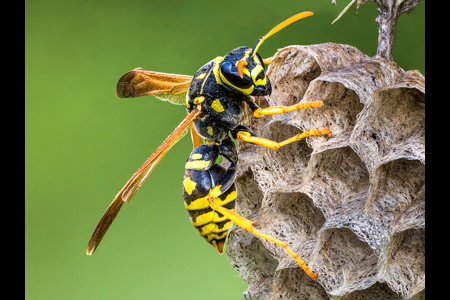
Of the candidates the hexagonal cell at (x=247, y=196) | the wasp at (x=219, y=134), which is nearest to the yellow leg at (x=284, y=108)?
the wasp at (x=219, y=134)

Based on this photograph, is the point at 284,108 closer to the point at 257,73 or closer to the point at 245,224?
the point at 257,73

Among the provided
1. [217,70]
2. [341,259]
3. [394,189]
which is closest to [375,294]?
[341,259]

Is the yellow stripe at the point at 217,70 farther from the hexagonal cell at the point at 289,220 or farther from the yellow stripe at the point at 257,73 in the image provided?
the hexagonal cell at the point at 289,220

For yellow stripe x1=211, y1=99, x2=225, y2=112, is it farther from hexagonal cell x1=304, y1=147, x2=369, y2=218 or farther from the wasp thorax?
hexagonal cell x1=304, y1=147, x2=369, y2=218

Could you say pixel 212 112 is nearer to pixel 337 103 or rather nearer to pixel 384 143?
pixel 337 103

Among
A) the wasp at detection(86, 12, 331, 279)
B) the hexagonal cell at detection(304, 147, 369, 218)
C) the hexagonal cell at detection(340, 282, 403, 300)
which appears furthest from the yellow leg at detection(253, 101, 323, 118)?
the hexagonal cell at detection(340, 282, 403, 300)

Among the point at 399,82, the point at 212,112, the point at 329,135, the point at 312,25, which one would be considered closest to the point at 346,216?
the point at 329,135
